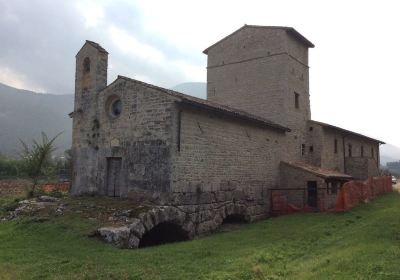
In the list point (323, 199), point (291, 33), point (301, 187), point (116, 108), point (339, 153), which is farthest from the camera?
point (339, 153)

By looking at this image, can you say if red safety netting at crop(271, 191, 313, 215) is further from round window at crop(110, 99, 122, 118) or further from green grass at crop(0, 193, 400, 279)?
round window at crop(110, 99, 122, 118)

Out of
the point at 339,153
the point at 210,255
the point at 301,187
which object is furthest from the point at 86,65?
the point at 339,153

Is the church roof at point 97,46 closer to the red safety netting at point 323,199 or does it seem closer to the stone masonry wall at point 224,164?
the stone masonry wall at point 224,164

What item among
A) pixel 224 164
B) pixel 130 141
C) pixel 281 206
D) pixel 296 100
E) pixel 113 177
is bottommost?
pixel 281 206

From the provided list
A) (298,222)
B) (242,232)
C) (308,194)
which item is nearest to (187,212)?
(242,232)

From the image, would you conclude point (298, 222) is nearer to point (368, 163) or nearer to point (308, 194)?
point (308, 194)

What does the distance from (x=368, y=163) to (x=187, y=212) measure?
2053cm

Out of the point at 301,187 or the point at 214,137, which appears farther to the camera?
the point at 301,187

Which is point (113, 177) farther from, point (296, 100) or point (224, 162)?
point (296, 100)

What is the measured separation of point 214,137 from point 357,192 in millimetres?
9933

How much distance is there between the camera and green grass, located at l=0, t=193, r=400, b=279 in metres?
8.98

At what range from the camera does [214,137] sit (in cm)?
1727

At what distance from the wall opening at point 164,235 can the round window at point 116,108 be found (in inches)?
215

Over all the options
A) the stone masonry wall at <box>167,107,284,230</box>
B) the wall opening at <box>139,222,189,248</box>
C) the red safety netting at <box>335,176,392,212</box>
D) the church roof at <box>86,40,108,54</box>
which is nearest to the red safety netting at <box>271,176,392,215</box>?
the red safety netting at <box>335,176,392,212</box>
